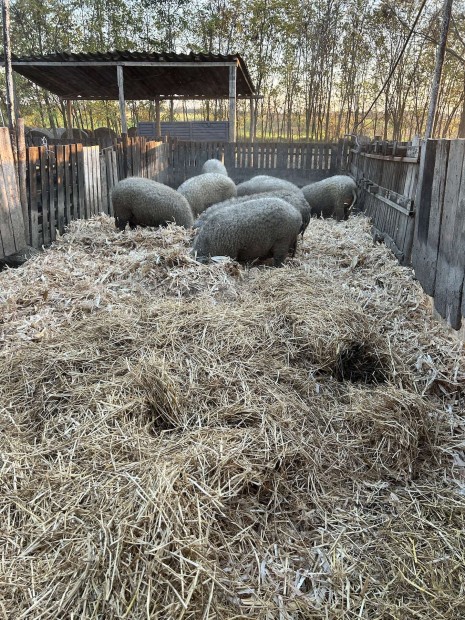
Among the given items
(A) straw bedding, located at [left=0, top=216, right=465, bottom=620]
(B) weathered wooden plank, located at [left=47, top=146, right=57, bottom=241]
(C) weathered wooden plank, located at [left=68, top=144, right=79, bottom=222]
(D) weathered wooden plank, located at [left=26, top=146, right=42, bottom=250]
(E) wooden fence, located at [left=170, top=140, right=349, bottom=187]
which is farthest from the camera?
(E) wooden fence, located at [left=170, top=140, right=349, bottom=187]

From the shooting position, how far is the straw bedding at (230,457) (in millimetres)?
1917

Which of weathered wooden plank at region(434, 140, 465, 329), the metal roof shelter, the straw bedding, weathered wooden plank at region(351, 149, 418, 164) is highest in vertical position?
the metal roof shelter

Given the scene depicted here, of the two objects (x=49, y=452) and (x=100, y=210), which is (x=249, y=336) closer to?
(x=49, y=452)

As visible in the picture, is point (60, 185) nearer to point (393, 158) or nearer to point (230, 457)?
point (393, 158)

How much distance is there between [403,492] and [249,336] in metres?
1.54

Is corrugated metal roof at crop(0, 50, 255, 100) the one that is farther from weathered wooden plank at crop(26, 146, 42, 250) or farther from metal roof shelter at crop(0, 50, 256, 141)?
weathered wooden plank at crop(26, 146, 42, 250)

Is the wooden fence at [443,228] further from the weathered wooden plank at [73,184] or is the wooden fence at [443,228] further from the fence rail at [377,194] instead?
the weathered wooden plank at [73,184]

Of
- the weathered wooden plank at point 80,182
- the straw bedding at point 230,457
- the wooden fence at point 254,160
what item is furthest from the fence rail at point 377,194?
the wooden fence at point 254,160

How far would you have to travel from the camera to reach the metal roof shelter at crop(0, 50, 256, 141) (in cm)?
1382

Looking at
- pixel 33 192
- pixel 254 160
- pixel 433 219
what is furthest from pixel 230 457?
pixel 254 160

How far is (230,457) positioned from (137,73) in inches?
651

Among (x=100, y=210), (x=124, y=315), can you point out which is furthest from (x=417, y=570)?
(x=100, y=210)

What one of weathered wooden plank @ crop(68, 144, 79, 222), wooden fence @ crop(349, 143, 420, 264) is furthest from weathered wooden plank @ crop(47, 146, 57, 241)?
wooden fence @ crop(349, 143, 420, 264)

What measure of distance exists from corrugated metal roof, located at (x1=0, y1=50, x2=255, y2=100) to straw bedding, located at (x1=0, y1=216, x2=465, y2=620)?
11.5 meters
